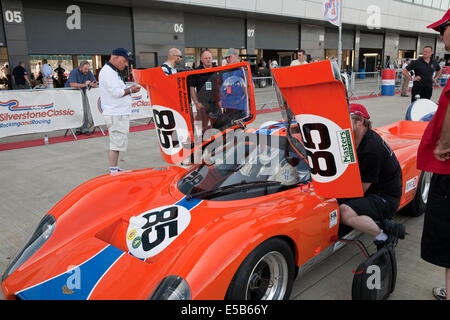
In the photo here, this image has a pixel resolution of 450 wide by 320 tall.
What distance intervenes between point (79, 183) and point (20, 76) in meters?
11.7

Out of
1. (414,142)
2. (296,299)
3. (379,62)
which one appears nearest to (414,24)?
(379,62)

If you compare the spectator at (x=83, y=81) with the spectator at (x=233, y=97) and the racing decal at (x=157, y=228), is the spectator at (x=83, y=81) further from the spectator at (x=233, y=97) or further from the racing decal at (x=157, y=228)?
the racing decal at (x=157, y=228)

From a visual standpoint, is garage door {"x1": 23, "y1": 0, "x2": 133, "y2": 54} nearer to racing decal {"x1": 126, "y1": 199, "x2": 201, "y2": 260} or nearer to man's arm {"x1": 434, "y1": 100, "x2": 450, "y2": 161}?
racing decal {"x1": 126, "y1": 199, "x2": 201, "y2": 260}

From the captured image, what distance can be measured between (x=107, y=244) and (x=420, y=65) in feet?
24.9

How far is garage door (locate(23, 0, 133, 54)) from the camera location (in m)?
15.7

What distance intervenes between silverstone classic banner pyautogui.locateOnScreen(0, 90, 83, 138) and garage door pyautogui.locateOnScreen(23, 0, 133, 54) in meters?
9.62

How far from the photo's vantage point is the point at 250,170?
278cm

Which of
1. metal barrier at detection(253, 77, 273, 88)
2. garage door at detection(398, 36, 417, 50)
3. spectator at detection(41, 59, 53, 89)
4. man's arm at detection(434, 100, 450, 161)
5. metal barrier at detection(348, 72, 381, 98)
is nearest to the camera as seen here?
man's arm at detection(434, 100, 450, 161)

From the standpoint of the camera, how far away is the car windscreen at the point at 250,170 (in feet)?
8.70

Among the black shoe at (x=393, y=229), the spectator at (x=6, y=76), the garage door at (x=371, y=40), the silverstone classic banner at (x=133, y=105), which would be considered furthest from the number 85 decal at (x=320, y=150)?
the garage door at (x=371, y=40)

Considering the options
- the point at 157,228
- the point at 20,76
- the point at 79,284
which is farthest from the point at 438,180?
the point at 20,76

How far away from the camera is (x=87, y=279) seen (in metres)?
2.05

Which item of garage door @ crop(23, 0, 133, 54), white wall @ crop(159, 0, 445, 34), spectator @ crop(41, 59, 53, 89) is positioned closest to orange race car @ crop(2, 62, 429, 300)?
spectator @ crop(41, 59, 53, 89)

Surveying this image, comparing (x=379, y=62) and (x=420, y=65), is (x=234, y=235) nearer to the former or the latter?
(x=420, y=65)
